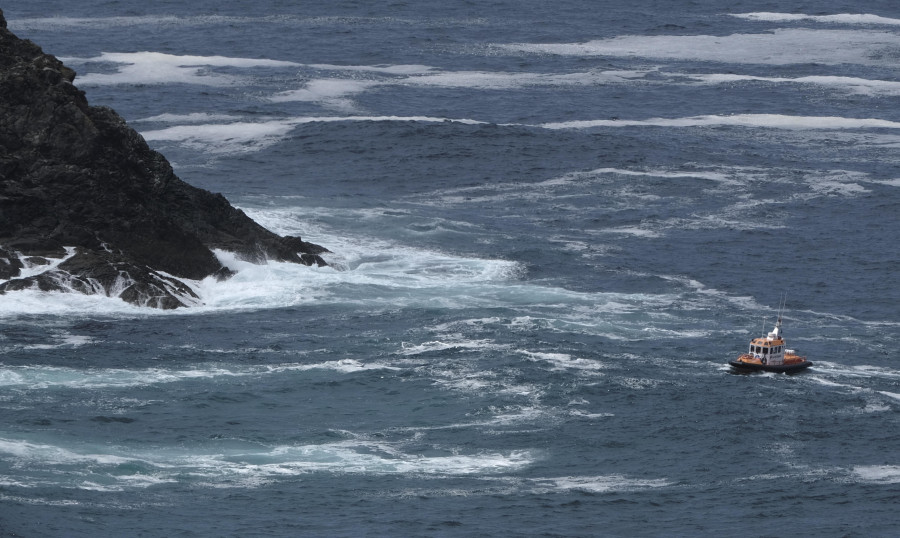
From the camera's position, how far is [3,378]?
247 ft

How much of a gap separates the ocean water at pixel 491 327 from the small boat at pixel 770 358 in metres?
0.54

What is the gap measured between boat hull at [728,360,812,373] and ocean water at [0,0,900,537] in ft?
1.27

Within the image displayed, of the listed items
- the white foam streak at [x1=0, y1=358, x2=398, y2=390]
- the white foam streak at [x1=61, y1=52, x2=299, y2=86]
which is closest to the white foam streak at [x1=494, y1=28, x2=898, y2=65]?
the white foam streak at [x1=61, y1=52, x2=299, y2=86]

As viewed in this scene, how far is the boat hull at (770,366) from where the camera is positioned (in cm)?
7856

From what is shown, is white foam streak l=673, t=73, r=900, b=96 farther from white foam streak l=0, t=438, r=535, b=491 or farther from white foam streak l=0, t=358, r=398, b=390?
white foam streak l=0, t=438, r=535, b=491

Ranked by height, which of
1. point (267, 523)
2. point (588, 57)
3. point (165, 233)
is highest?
point (588, 57)

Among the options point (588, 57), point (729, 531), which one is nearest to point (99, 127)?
point (729, 531)

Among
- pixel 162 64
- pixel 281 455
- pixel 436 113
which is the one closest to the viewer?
pixel 281 455

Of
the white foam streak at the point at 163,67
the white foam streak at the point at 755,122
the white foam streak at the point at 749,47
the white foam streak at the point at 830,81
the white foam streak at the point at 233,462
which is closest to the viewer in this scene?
the white foam streak at the point at 233,462

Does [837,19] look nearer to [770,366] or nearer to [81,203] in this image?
[770,366]

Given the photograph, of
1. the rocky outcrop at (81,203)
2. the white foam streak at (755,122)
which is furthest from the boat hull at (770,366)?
the white foam streak at (755,122)

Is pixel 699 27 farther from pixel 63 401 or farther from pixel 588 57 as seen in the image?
pixel 63 401

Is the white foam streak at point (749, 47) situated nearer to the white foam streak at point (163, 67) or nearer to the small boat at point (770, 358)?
the white foam streak at point (163, 67)

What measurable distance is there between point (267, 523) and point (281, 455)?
7.65 meters
